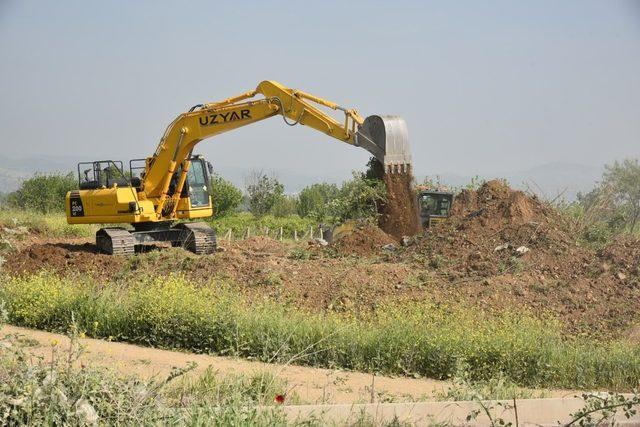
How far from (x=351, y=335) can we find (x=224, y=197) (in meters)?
32.7

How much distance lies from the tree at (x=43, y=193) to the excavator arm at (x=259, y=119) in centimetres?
2147

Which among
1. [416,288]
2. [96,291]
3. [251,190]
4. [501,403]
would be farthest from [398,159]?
[251,190]

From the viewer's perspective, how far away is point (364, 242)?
18.8 metres

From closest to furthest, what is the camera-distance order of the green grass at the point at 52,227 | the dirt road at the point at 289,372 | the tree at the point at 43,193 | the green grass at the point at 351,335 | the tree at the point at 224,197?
the dirt road at the point at 289,372, the green grass at the point at 351,335, the green grass at the point at 52,227, the tree at the point at 43,193, the tree at the point at 224,197

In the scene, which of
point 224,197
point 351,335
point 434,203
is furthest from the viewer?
point 224,197

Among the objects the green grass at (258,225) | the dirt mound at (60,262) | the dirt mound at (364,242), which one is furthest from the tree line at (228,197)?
the dirt mound at (60,262)

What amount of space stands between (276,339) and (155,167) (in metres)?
9.98

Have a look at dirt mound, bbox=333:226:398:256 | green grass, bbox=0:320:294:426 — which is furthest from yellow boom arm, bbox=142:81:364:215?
green grass, bbox=0:320:294:426

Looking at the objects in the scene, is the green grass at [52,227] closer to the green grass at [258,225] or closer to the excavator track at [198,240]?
the green grass at [258,225]

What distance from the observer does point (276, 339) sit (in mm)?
10078

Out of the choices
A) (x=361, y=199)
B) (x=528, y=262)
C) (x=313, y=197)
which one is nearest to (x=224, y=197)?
(x=313, y=197)

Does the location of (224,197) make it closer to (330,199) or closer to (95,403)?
(330,199)

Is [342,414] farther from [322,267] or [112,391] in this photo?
[322,267]

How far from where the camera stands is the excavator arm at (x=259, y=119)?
17297mm
